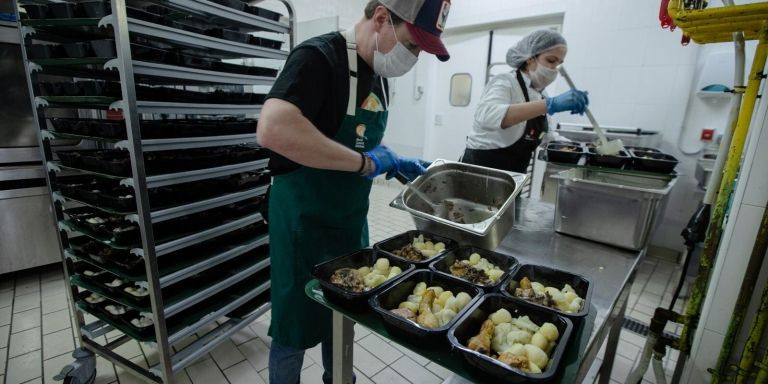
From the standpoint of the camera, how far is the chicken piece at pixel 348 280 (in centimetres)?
90

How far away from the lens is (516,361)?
2.15ft

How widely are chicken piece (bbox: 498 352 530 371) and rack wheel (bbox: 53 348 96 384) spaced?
1903 millimetres

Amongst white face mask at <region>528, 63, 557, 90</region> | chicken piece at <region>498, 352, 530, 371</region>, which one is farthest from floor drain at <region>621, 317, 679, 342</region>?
chicken piece at <region>498, 352, 530, 371</region>

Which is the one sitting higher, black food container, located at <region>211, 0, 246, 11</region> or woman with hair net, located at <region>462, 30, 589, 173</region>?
black food container, located at <region>211, 0, 246, 11</region>

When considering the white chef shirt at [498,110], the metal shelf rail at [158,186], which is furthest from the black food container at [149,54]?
the white chef shirt at [498,110]

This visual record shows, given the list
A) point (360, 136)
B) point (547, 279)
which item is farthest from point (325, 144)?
point (547, 279)

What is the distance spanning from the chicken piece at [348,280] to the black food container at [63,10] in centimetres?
136

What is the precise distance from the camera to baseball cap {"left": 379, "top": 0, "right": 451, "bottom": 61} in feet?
3.33

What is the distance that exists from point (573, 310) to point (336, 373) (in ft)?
2.16

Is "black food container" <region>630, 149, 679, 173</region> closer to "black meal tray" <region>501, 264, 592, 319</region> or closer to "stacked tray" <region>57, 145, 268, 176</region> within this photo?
"black meal tray" <region>501, 264, 592, 319</region>

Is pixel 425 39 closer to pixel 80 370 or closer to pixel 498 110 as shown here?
pixel 498 110

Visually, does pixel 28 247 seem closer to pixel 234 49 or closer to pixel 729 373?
pixel 234 49

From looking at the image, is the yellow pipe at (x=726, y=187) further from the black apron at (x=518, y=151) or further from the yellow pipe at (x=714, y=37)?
the black apron at (x=518, y=151)

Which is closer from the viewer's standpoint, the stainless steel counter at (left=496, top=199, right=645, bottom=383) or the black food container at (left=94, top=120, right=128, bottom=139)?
the stainless steel counter at (left=496, top=199, right=645, bottom=383)
